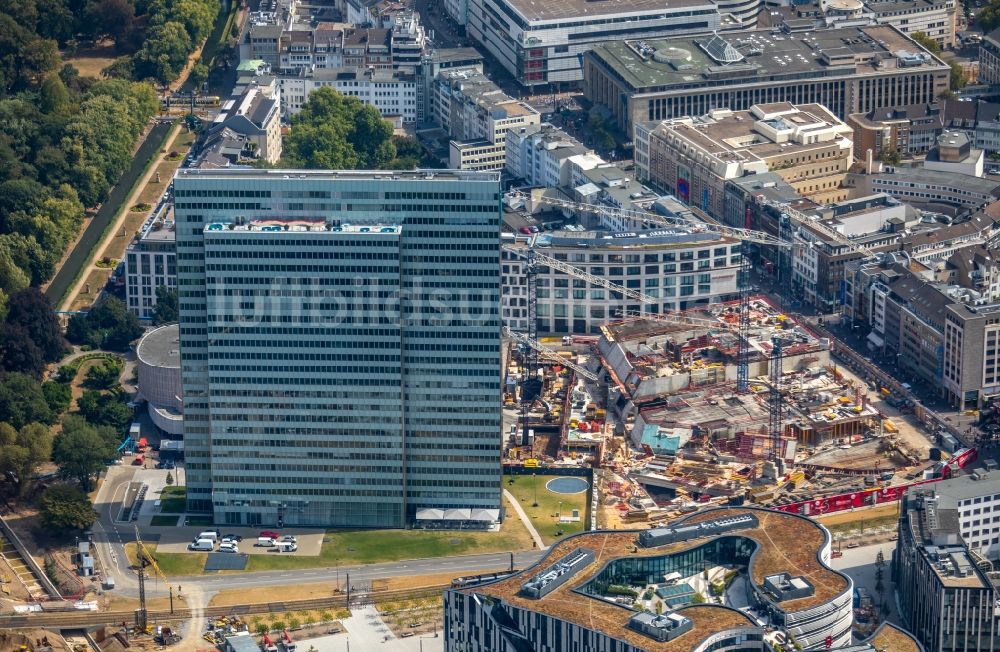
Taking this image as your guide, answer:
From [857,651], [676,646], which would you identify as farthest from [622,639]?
[857,651]

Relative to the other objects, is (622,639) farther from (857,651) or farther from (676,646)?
(857,651)
